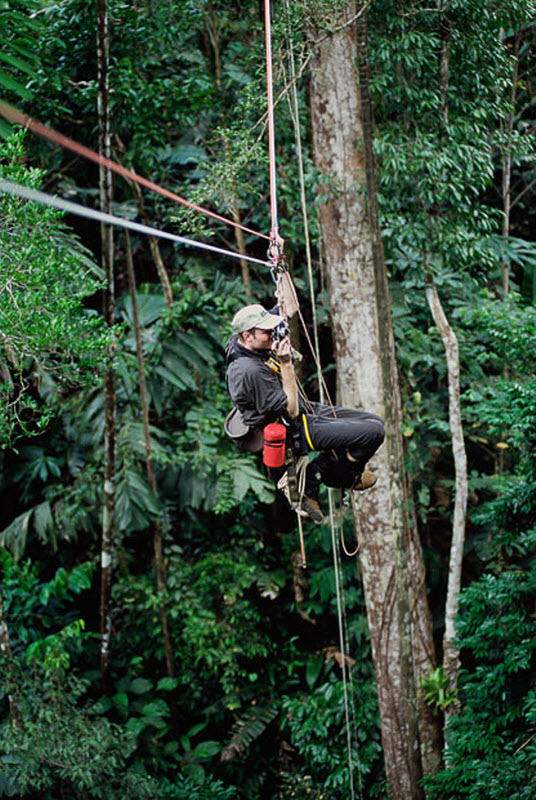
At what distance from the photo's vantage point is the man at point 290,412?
11.7 ft

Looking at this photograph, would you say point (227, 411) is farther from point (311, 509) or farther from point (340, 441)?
point (340, 441)

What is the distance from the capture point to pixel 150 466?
6.70 meters

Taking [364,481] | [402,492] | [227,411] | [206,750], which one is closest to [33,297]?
[364,481]

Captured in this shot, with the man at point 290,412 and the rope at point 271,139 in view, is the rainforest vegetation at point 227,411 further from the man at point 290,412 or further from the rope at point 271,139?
the man at point 290,412

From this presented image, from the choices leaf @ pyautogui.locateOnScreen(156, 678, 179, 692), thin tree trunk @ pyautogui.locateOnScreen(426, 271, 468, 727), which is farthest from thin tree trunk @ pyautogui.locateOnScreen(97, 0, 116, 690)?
thin tree trunk @ pyautogui.locateOnScreen(426, 271, 468, 727)

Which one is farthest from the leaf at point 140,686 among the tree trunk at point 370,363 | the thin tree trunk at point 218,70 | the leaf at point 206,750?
the thin tree trunk at point 218,70

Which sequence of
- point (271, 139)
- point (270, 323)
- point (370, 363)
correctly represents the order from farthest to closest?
point (370, 363)
point (271, 139)
point (270, 323)

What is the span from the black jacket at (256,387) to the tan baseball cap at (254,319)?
169 millimetres

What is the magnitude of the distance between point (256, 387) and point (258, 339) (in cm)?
22

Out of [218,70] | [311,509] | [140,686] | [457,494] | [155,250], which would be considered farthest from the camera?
[155,250]

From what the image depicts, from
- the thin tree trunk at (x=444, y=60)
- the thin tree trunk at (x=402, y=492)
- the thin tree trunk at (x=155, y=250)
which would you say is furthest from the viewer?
the thin tree trunk at (x=155, y=250)

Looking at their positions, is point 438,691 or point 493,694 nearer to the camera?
point 493,694

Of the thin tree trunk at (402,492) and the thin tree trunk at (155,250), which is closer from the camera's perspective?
the thin tree trunk at (402,492)

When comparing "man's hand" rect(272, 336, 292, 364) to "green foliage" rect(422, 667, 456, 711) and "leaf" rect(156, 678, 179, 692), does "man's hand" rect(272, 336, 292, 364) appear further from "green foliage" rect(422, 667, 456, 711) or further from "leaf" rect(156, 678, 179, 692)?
"leaf" rect(156, 678, 179, 692)
